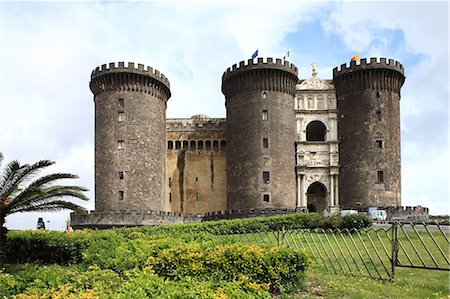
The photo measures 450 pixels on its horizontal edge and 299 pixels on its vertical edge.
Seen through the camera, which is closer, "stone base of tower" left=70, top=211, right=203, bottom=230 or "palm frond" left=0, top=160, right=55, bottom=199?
"palm frond" left=0, top=160, right=55, bottom=199

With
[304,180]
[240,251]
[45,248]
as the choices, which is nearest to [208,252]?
[240,251]

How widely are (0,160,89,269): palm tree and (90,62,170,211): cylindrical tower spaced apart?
72.5 feet

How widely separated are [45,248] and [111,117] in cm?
2365

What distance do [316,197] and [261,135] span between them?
899 centimetres

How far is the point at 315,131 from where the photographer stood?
50.8 meters

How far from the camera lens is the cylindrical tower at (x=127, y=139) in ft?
139

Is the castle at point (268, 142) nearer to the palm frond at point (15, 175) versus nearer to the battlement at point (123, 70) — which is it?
the battlement at point (123, 70)

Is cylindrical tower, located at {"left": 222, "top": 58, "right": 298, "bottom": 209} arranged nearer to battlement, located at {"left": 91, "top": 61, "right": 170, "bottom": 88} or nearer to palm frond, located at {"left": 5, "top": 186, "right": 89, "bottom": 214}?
battlement, located at {"left": 91, "top": 61, "right": 170, "bottom": 88}

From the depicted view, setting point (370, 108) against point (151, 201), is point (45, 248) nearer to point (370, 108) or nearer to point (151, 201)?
point (151, 201)

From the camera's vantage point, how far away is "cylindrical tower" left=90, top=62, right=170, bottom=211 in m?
42.2

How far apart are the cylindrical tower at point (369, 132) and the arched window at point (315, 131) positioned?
11.8ft

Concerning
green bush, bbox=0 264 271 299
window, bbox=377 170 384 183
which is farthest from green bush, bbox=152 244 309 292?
window, bbox=377 170 384 183

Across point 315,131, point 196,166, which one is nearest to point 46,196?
point 196,166

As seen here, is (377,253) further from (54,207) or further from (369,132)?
(369,132)
